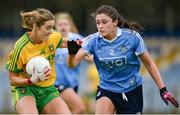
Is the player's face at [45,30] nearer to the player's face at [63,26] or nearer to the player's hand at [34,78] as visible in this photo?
the player's hand at [34,78]

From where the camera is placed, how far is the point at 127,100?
8906 millimetres

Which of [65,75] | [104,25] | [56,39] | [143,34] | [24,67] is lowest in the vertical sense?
[143,34]

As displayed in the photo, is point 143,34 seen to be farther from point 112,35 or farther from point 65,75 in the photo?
point 112,35

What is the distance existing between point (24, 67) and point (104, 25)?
1.06 meters

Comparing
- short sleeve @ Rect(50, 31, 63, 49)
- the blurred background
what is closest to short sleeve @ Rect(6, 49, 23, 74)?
short sleeve @ Rect(50, 31, 63, 49)

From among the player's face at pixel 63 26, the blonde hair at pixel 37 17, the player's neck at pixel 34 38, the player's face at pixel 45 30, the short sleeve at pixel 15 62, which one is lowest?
the player's face at pixel 63 26

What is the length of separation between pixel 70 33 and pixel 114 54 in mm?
3370

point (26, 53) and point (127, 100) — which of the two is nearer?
point (26, 53)

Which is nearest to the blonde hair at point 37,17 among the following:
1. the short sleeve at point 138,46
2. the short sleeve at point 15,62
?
the short sleeve at point 15,62

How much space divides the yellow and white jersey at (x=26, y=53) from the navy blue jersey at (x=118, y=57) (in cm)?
44

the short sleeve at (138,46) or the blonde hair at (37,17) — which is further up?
the blonde hair at (37,17)

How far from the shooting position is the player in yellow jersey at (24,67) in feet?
28.4

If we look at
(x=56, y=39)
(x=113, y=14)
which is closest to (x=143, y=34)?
(x=56, y=39)

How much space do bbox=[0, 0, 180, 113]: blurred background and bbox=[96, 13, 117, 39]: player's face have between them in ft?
29.1
